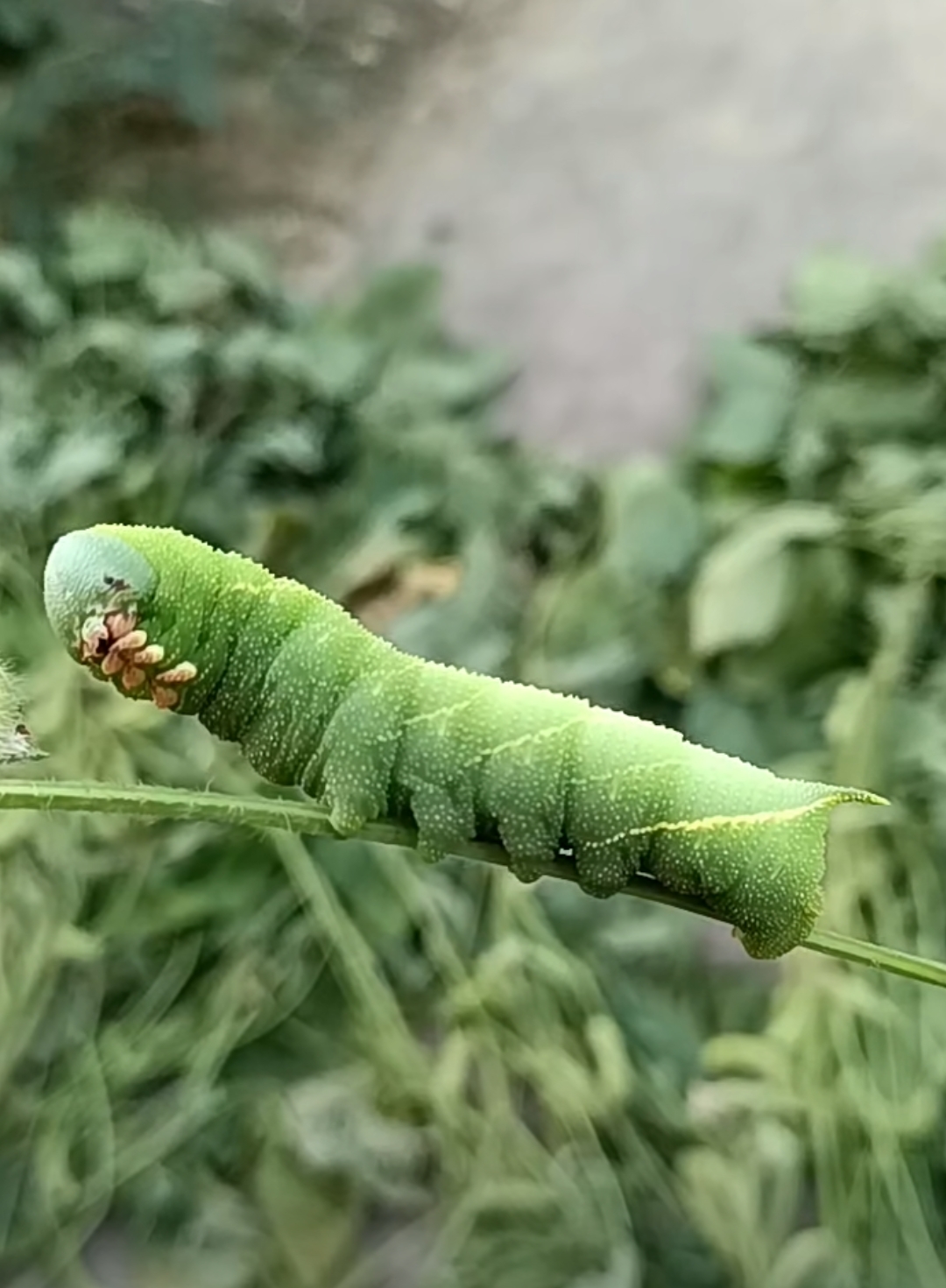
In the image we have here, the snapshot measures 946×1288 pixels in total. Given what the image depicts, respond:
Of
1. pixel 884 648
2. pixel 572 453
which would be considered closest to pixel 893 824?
pixel 884 648

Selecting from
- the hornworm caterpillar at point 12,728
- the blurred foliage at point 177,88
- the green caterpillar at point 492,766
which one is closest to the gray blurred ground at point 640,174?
the blurred foliage at point 177,88

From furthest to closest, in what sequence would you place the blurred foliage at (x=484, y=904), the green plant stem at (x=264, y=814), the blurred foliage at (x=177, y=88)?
1. the blurred foliage at (x=177, y=88)
2. the blurred foliage at (x=484, y=904)
3. the green plant stem at (x=264, y=814)

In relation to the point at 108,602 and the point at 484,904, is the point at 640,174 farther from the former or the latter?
the point at 108,602

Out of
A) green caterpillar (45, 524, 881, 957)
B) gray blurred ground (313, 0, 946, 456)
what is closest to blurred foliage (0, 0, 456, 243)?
gray blurred ground (313, 0, 946, 456)

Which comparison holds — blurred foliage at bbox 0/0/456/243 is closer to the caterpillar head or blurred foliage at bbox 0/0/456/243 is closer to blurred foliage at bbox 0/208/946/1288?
blurred foliage at bbox 0/208/946/1288

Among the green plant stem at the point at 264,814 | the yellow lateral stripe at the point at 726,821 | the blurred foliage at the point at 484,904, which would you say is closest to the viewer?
the green plant stem at the point at 264,814

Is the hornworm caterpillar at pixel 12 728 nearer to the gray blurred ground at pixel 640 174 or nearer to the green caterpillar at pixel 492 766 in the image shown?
the green caterpillar at pixel 492 766

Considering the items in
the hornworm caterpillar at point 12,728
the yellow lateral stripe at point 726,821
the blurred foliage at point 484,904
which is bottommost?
the blurred foliage at point 484,904
